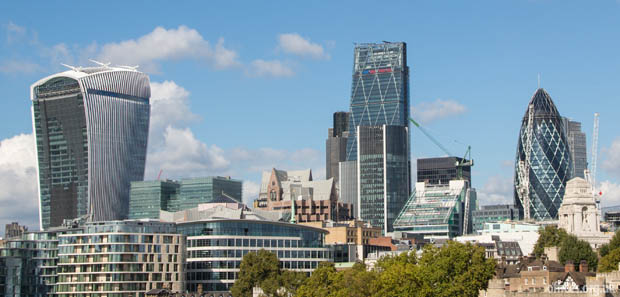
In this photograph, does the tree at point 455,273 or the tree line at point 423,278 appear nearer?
the tree line at point 423,278

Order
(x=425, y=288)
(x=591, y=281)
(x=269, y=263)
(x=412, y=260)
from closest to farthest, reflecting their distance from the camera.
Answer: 1. (x=591, y=281)
2. (x=425, y=288)
3. (x=412, y=260)
4. (x=269, y=263)

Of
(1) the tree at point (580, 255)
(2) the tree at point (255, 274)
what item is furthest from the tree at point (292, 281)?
(1) the tree at point (580, 255)

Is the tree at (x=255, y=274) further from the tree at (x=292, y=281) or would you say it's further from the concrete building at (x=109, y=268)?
the concrete building at (x=109, y=268)

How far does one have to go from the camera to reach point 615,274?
5630 inches

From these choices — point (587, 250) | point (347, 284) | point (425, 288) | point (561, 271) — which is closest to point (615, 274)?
point (561, 271)

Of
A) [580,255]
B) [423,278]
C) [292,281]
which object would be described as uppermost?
[580,255]

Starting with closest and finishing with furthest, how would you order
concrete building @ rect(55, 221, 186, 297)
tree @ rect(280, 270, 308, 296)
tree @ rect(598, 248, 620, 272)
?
1. tree @ rect(598, 248, 620, 272)
2. tree @ rect(280, 270, 308, 296)
3. concrete building @ rect(55, 221, 186, 297)

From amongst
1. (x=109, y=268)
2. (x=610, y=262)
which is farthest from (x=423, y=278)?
(x=109, y=268)

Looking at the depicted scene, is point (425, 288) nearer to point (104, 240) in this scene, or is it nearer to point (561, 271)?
point (561, 271)

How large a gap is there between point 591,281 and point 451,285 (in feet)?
82.9

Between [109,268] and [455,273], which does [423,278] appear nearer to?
[455,273]

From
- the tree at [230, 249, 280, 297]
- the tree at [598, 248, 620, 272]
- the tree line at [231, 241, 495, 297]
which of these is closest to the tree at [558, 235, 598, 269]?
the tree at [598, 248, 620, 272]

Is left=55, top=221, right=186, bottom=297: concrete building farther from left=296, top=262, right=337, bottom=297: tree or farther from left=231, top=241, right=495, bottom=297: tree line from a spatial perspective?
left=296, top=262, right=337, bottom=297: tree

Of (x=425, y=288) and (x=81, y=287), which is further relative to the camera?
(x=81, y=287)
